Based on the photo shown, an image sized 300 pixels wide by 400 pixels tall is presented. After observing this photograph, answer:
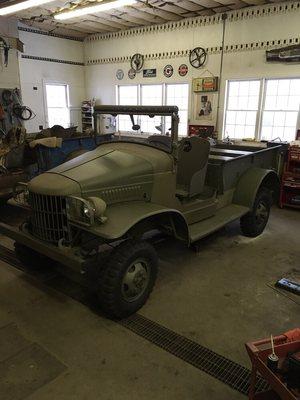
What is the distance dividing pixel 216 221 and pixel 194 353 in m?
1.82

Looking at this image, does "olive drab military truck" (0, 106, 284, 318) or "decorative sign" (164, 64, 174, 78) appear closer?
"olive drab military truck" (0, 106, 284, 318)

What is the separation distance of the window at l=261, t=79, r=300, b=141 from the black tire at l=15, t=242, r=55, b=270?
589 cm

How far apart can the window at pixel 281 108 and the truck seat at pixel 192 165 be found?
12.7 feet

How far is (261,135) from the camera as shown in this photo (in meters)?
7.54

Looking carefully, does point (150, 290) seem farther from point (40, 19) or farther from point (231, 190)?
point (40, 19)

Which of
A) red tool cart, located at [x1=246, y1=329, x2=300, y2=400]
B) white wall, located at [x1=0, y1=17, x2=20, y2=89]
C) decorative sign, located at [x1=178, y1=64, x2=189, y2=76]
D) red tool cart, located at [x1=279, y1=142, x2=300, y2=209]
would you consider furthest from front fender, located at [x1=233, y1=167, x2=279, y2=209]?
white wall, located at [x1=0, y1=17, x2=20, y2=89]

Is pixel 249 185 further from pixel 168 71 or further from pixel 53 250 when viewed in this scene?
pixel 168 71

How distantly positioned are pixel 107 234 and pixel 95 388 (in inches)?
40.2

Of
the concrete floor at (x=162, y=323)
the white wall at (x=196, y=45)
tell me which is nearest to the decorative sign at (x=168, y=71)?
the white wall at (x=196, y=45)

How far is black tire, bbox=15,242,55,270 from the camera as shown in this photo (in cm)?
348

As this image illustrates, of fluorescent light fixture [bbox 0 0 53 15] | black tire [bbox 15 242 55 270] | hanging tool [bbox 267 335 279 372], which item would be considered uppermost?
fluorescent light fixture [bbox 0 0 53 15]

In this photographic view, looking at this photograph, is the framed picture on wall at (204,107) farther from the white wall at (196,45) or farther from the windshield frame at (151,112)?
the windshield frame at (151,112)

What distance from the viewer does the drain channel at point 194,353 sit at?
2.19m

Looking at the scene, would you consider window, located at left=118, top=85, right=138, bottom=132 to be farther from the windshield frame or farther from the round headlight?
the round headlight
